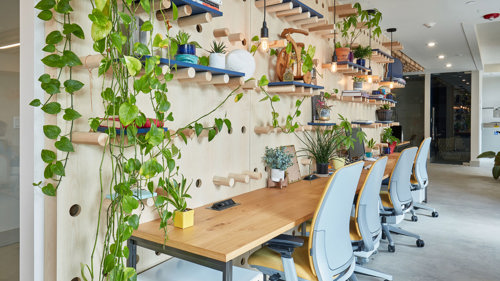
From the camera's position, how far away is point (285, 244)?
1.76 m

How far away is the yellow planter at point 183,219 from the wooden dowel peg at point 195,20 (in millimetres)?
932

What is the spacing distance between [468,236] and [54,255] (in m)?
3.97

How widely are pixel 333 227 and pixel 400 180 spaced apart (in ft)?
5.51

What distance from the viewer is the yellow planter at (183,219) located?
5.55 ft

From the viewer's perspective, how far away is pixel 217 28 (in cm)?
225

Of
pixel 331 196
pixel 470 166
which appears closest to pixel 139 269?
pixel 331 196

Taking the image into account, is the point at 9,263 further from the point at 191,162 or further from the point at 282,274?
the point at 282,274

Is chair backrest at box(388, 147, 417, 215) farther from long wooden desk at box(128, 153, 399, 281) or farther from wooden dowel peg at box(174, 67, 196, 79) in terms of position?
wooden dowel peg at box(174, 67, 196, 79)

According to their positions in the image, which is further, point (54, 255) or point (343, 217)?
point (343, 217)

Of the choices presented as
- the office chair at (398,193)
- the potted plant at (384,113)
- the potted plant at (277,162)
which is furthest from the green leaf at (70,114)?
the potted plant at (384,113)

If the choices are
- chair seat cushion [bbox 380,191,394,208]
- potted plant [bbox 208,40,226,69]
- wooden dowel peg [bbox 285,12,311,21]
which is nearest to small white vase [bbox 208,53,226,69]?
potted plant [bbox 208,40,226,69]

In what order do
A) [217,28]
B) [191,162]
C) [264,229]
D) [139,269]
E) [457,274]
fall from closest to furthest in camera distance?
1. [264,229]
2. [139,269]
3. [191,162]
4. [217,28]
5. [457,274]

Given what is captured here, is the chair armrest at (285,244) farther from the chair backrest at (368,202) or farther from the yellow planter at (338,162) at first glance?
the yellow planter at (338,162)

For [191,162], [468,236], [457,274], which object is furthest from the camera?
[468,236]
